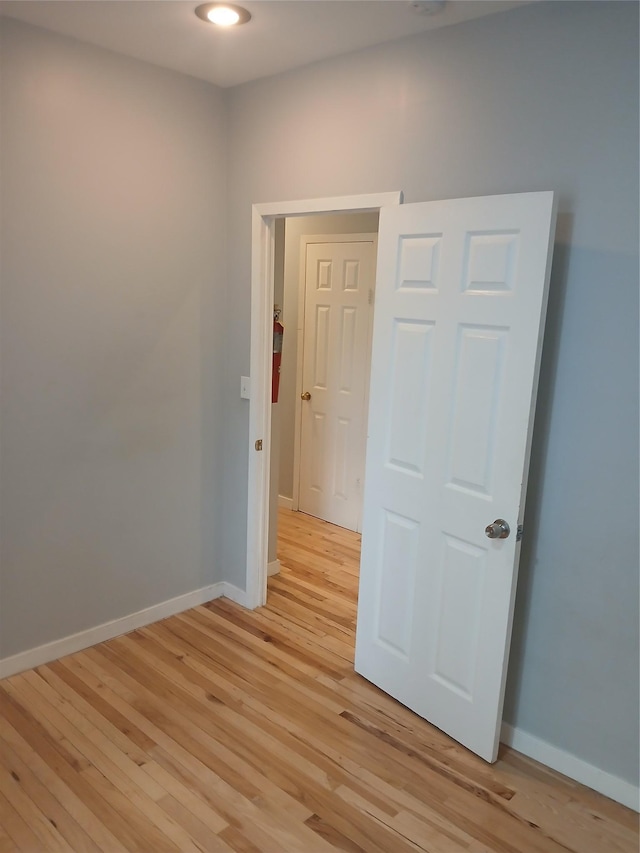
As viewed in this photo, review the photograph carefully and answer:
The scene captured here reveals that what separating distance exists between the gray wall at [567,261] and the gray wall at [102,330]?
0.96 metres

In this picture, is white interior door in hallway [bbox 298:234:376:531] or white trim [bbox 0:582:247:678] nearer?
white trim [bbox 0:582:247:678]

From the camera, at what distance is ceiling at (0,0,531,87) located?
2.19m

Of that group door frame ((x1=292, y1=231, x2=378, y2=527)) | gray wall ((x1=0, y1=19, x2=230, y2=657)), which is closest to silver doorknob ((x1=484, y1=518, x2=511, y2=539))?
gray wall ((x1=0, y1=19, x2=230, y2=657))

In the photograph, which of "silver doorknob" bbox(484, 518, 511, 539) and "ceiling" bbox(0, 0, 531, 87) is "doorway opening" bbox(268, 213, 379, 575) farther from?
"silver doorknob" bbox(484, 518, 511, 539)

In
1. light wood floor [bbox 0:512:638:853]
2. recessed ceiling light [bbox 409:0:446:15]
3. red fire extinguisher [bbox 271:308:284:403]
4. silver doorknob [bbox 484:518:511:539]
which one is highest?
recessed ceiling light [bbox 409:0:446:15]

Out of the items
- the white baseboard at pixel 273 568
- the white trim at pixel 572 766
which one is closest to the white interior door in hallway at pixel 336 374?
the white baseboard at pixel 273 568

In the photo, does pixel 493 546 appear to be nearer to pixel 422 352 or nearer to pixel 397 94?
pixel 422 352

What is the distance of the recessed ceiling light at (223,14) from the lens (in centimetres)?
220

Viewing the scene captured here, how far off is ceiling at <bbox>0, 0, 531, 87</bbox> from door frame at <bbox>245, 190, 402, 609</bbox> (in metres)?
0.60

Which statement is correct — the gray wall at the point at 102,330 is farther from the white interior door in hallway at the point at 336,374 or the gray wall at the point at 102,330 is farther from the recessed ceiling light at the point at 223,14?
the white interior door in hallway at the point at 336,374

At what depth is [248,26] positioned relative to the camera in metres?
2.36

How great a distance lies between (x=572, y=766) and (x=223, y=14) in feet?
9.54

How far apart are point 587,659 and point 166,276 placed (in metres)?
2.38

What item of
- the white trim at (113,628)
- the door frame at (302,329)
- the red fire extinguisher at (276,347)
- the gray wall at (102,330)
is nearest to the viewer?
the gray wall at (102,330)
